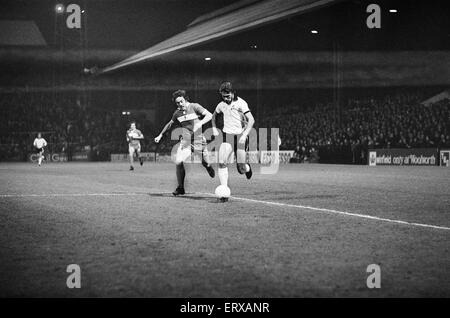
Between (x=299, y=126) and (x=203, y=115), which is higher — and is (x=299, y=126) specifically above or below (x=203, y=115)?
above

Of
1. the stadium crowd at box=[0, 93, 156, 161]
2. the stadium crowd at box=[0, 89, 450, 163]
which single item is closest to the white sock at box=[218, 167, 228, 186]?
the stadium crowd at box=[0, 89, 450, 163]

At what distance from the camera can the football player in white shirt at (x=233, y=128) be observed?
12773 millimetres

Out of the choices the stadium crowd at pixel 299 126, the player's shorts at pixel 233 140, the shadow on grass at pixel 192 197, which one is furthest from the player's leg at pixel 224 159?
the stadium crowd at pixel 299 126

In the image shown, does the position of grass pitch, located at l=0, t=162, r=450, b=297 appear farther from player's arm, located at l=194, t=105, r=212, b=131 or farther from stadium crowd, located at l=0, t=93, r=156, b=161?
stadium crowd, located at l=0, t=93, r=156, b=161

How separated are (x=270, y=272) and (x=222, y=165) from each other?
718cm

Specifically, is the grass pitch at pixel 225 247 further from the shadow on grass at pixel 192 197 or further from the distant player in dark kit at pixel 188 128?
the distant player in dark kit at pixel 188 128

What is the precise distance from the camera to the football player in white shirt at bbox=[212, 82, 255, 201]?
41.9 feet

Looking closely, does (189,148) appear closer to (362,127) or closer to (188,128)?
(188,128)

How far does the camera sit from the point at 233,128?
12938mm

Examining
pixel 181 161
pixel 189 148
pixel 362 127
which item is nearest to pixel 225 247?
pixel 181 161

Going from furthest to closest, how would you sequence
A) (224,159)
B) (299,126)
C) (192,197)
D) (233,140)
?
(299,126) → (192,197) → (233,140) → (224,159)

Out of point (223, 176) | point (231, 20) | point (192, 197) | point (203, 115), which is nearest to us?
point (223, 176)

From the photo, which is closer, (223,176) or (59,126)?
(223,176)
